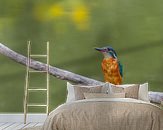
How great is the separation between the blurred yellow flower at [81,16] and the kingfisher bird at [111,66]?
1.71 feet

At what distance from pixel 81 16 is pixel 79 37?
370 mm

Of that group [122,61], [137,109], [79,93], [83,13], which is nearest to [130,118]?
[137,109]

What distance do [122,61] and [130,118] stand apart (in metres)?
2.50

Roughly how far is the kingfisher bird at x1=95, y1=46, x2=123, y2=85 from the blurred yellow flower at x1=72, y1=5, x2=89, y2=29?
20.5 inches

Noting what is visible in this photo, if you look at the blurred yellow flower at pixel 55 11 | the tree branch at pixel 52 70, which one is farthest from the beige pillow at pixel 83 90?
the blurred yellow flower at pixel 55 11

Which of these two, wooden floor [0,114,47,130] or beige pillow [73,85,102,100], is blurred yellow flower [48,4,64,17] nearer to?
wooden floor [0,114,47,130]

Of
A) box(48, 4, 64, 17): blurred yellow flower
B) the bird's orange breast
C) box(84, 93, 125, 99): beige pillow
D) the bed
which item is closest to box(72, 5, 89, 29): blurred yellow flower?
box(48, 4, 64, 17): blurred yellow flower

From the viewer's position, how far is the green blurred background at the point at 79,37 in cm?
675

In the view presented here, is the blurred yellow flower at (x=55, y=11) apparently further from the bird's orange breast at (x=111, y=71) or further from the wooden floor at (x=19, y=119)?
the wooden floor at (x=19, y=119)

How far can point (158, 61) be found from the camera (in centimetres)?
673

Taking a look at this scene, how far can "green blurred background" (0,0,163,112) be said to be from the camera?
6.75 metres

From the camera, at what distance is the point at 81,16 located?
22.6 feet

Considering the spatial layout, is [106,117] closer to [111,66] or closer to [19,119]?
[111,66]

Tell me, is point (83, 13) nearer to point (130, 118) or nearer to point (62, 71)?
point (62, 71)
